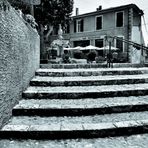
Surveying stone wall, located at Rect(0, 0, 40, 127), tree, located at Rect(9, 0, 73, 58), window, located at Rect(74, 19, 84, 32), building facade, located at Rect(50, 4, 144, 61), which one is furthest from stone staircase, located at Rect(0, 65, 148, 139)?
window, located at Rect(74, 19, 84, 32)

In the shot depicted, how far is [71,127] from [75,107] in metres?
0.63

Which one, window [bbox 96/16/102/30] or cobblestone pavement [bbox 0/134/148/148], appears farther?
window [bbox 96/16/102/30]

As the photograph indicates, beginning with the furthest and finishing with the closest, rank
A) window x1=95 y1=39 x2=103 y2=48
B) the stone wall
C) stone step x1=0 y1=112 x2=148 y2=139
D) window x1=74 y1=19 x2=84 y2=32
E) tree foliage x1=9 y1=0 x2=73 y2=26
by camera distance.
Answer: window x1=74 y1=19 x2=84 y2=32
window x1=95 y1=39 x2=103 y2=48
tree foliage x1=9 y1=0 x2=73 y2=26
the stone wall
stone step x1=0 y1=112 x2=148 y2=139

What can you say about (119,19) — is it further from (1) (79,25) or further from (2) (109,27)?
(1) (79,25)

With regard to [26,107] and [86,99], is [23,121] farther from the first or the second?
[86,99]

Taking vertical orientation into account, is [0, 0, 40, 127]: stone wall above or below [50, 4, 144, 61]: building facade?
below

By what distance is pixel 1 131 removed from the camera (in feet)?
9.53

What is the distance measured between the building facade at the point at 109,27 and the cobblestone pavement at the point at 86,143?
18.6 metres

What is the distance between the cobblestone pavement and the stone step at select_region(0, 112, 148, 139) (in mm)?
103

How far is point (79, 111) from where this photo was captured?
143 inches

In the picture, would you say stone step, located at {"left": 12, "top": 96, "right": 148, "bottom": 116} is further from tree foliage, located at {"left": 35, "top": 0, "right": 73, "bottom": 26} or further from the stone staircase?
tree foliage, located at {"left": 35, "top": 0, "right": 73, "bottom": 26}

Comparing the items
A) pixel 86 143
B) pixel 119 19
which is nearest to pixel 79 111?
pixel 86 143

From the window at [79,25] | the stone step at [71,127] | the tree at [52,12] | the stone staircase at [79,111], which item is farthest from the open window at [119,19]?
the stone step at [71,127]

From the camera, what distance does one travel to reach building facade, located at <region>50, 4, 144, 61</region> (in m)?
22.3
